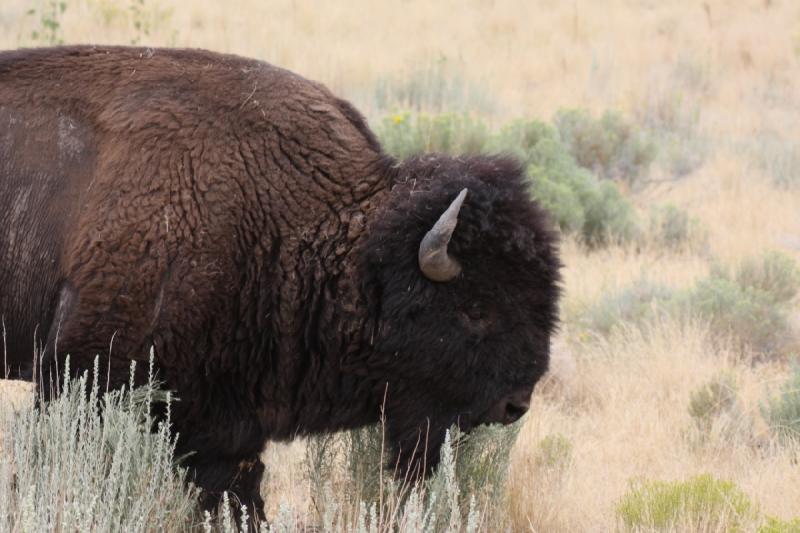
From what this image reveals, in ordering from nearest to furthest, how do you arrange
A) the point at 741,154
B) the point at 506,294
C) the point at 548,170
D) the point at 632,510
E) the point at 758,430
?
1. the point at 506,294
2. the point at 632,510
3. the point at 758,430
4. the point at 548,170
5. the point at 741,154

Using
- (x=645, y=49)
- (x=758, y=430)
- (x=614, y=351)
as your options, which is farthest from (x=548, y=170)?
(x=645, y=49)

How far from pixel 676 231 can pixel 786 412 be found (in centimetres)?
427

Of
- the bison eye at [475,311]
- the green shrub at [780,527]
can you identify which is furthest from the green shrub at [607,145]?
the bison eye at [475,311]

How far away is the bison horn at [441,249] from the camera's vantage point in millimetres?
3773

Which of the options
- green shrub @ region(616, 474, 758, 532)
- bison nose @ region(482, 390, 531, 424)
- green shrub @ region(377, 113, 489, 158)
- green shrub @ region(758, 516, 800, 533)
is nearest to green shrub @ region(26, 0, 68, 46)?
green shrub @ region(377, 113, 489, 158)

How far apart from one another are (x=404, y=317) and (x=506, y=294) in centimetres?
39

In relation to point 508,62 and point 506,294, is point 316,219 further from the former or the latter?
point 508,62

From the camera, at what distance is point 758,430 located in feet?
20.1

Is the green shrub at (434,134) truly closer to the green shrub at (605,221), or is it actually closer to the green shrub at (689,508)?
the green shrub at (605,221)

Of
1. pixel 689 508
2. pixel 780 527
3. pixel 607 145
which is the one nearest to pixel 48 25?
pixel 607 145

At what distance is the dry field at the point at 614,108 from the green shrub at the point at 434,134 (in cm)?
177

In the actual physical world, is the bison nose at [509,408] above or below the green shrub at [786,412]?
above

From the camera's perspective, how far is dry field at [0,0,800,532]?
5500 millimetres

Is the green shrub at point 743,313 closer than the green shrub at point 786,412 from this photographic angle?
No
